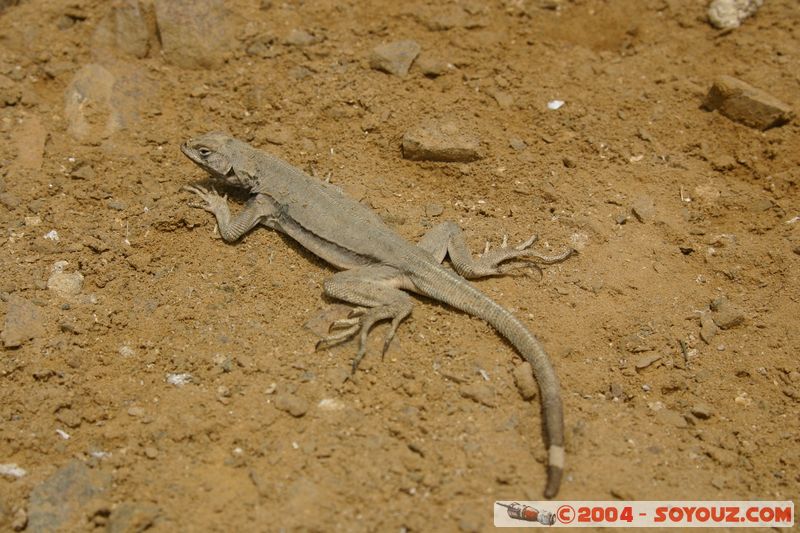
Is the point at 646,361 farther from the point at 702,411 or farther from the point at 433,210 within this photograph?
the point at 433,210

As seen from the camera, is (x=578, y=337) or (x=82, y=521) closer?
(x=82, y=521)

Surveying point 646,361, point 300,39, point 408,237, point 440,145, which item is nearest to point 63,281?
point 408,237

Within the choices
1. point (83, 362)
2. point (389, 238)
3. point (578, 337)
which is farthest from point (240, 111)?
point (578, 337)

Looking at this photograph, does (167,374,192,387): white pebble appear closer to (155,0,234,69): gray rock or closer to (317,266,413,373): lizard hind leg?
(317,266,413,373): lizard hind leg

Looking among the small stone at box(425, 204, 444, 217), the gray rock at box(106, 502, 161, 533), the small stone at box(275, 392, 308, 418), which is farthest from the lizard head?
the gray rock at box(106, 502, 161, 533)

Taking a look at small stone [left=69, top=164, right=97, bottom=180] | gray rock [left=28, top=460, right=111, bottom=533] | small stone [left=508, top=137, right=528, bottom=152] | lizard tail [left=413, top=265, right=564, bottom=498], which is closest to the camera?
gray rock [left=28, top=460, right=111, bottom=533]

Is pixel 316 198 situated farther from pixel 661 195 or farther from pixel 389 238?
pixel 661 195
